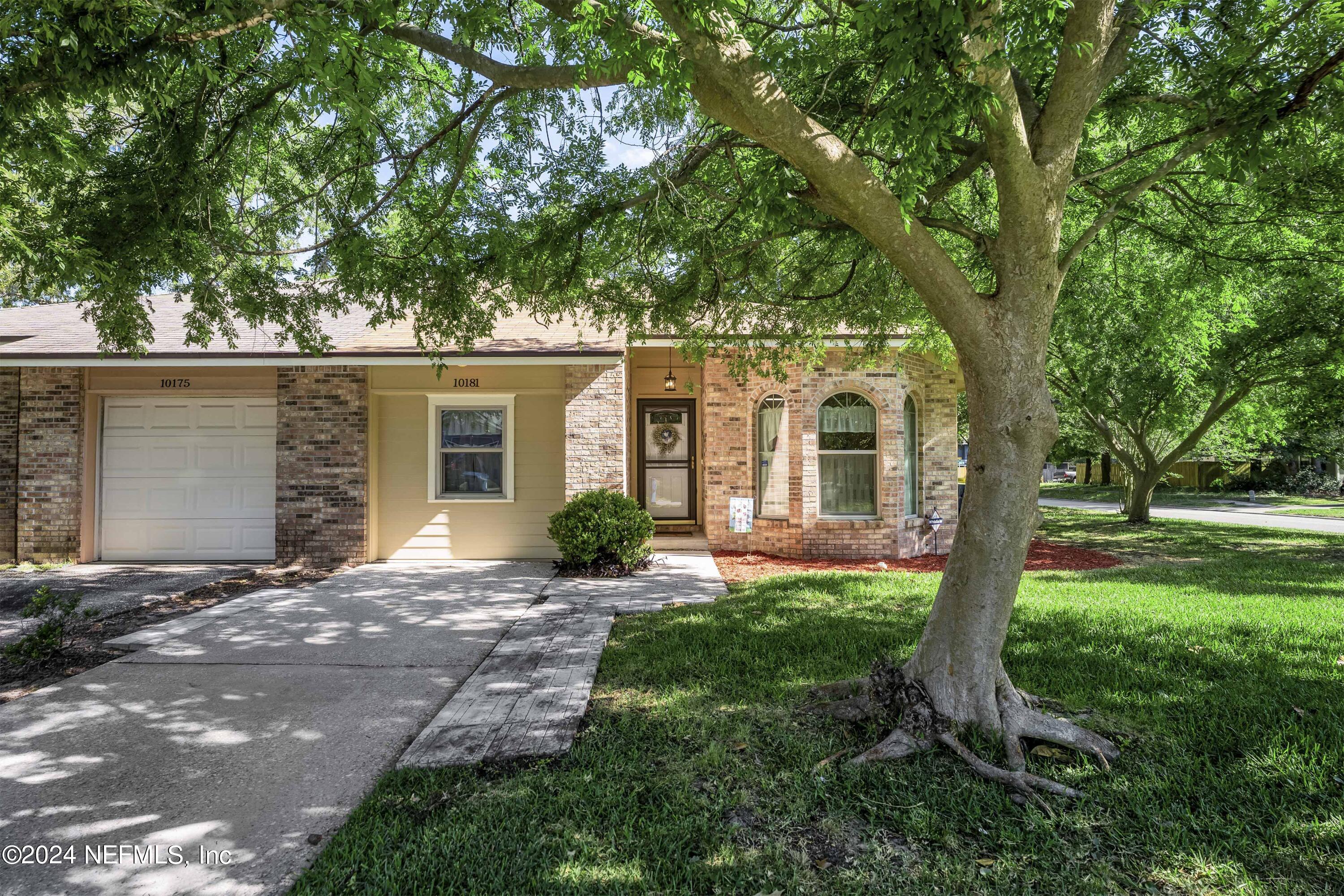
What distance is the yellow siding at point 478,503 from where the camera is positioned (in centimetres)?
1016

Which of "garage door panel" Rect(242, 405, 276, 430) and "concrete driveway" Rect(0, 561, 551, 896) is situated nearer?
"concrete driveway" Rect(0, 561, 551, 896)

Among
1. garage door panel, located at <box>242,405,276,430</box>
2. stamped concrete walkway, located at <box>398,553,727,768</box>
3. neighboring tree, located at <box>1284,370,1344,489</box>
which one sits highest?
neighboring tree, located at <box>1284,370,1344,489</box>

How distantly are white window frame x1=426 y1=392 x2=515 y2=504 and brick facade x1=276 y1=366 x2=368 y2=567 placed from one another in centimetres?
97

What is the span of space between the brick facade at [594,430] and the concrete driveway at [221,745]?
10.8 ft

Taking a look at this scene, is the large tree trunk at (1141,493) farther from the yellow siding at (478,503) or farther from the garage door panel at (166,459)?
the garage door panel at (166,459)

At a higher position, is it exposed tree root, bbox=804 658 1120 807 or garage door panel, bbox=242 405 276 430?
garage door panel, bbox=242 405 276 430

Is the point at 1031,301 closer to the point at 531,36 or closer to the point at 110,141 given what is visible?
the point at 531,36

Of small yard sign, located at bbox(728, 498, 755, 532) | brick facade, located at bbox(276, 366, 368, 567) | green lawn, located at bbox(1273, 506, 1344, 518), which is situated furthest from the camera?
green lawn, located at bbox(1273, 506, 1344, 518)

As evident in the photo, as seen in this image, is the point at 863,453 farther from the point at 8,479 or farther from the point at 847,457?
the point at 8,479

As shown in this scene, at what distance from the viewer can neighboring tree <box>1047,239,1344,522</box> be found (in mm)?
9359

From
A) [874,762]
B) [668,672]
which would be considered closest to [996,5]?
[874,762]

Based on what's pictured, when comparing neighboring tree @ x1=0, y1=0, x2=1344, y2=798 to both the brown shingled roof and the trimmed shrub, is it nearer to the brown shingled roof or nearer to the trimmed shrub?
the brown shingled roof

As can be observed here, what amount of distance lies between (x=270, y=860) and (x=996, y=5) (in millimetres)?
5015

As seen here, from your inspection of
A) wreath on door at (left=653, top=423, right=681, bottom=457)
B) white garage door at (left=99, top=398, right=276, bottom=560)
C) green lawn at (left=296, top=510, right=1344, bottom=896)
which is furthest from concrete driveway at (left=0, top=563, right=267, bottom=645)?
wreath on door at (left=653, top=423, right=681, bottom=457)
